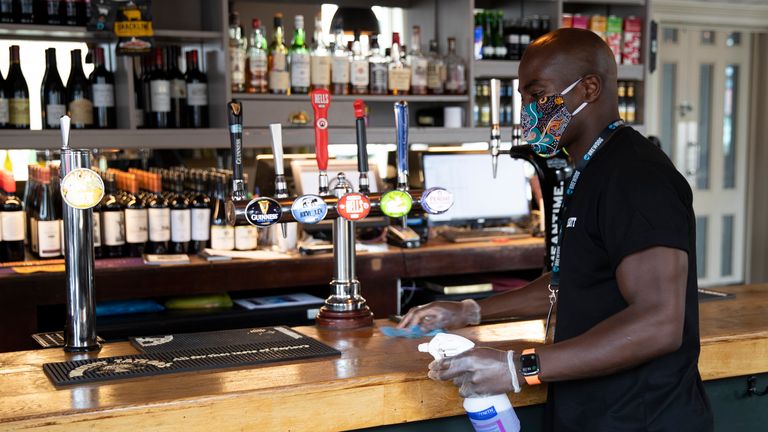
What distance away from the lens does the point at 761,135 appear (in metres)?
7.32

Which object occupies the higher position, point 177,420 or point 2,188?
point 2,188

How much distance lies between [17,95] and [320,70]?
4.53ft

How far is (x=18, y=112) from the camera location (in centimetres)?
391

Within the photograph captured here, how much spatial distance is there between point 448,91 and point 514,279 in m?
1.05

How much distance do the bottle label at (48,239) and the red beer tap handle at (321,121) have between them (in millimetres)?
2004

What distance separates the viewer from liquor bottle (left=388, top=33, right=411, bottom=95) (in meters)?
4.48

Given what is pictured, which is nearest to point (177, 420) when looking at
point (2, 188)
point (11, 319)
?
point (11, 319)

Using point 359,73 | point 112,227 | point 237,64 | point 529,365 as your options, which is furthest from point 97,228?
point 529,365

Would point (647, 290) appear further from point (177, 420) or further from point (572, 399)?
point (177, 420)

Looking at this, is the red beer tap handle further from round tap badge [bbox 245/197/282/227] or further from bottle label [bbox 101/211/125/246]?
bottle label [bbox 101/211/125/246]

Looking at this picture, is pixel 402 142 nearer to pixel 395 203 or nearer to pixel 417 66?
pixel 395 203

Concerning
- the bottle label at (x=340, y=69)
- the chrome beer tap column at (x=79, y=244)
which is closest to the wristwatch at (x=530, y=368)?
the chrome beer tap column at (x=79, y=244)

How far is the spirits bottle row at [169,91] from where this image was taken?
4051 mm

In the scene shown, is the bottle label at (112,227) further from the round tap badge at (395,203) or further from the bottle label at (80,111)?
the round tap badge at (395,203)
